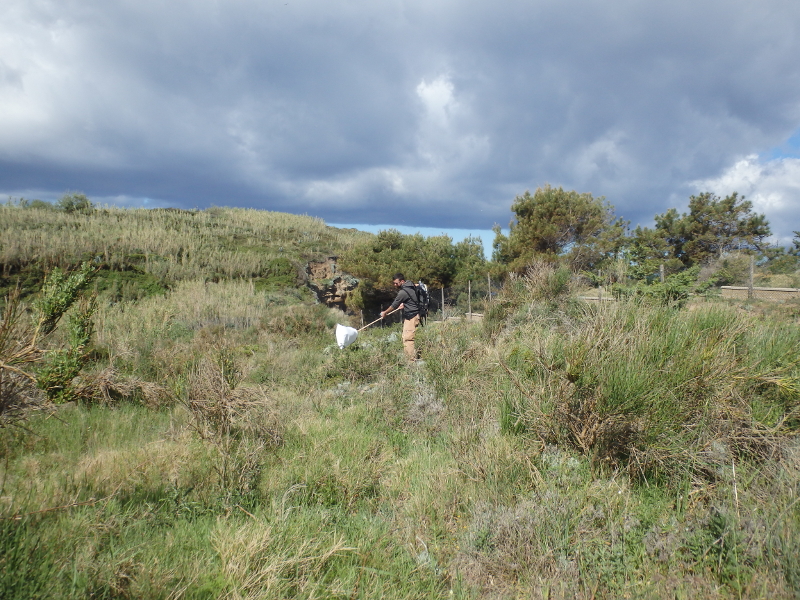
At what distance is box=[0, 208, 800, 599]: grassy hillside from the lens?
240 centimetres

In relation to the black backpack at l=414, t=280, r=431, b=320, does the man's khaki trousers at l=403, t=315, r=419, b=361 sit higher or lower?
lower

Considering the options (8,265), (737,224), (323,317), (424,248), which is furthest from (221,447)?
(737,224)

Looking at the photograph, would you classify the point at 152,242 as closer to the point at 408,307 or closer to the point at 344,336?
the point at 344,336

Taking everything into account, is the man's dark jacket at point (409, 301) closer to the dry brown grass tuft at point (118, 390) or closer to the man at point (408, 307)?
the man at point (408, 307)

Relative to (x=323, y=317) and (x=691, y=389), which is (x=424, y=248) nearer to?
(x=323, y=317)

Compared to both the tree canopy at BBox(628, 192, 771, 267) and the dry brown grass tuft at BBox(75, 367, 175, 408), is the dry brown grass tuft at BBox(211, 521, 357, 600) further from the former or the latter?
the tree canopy at BBox(628, 192, 771, 267)

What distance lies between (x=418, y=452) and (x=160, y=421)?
3.17 metres

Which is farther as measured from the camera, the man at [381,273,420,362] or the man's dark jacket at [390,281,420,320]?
the man's dark jacket at [390,281,420,320]

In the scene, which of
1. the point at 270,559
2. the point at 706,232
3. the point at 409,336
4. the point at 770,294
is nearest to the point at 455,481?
the point at 270,559

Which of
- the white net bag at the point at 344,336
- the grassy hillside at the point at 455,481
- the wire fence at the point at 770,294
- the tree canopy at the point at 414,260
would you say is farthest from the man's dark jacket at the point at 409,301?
the wire fence at the point at 770,294

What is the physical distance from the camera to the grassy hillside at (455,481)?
2396mm

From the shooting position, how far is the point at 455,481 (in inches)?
140

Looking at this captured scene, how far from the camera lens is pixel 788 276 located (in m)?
20.4

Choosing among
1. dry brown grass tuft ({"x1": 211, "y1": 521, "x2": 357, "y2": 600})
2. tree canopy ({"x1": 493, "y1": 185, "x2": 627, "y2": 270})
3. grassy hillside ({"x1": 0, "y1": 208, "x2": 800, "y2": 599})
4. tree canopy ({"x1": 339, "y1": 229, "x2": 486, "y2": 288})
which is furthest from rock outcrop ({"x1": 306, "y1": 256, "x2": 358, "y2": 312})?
dry brown grass tuft ({"x1": 211, "y1": 521, "x2": 357, "y2": 600})
